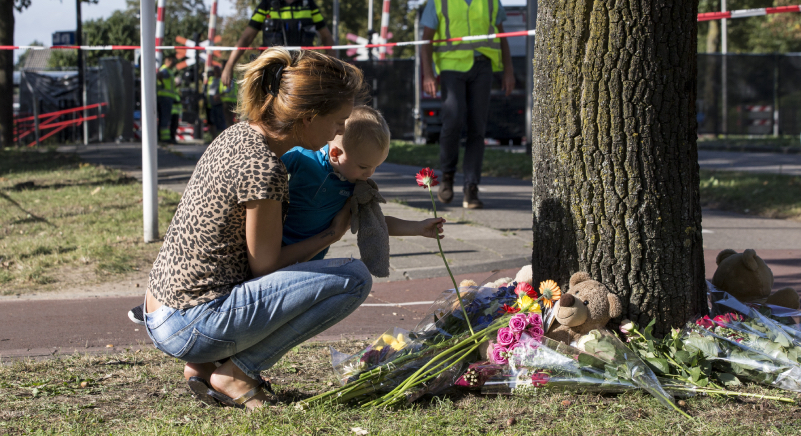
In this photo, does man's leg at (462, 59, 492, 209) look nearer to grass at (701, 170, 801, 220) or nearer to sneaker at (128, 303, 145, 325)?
grass at (701, 170, 801, 220)

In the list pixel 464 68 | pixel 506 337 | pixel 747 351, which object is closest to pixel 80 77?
pixel 464 68

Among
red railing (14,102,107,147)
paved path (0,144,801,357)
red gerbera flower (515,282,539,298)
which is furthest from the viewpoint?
red railing (14,102,107,147)

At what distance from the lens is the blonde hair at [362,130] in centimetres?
258

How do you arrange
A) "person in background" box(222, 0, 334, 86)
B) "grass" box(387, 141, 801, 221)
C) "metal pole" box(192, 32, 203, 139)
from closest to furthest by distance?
"person in background" box(222, 0, 334, 86), "grass" box(387, 141, 801, 221), "metal pole" box(192, 32, 203, 139)

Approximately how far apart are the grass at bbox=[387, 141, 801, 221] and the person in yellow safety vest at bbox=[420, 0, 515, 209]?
2.79 metres

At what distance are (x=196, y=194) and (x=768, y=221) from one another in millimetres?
5866

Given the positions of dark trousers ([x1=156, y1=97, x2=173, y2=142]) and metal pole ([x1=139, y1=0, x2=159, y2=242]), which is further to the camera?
dark trousers ([x1=156, y1=97, x2=173, y2=142])

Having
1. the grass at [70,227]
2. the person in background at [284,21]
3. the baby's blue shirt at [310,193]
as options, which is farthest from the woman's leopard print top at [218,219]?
the person in background at [284,21]

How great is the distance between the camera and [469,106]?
644 cm

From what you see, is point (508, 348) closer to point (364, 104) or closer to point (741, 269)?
point (364, 104)

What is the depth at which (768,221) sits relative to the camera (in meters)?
6.67

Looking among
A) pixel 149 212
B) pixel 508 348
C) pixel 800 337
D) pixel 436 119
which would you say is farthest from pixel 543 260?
pixel 436 119

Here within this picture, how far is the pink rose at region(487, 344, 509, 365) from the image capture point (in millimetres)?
2621

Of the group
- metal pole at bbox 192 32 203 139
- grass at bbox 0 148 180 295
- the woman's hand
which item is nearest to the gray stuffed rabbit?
the woman's hand
